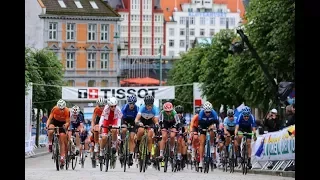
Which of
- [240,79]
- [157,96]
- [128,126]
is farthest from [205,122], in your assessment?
[157,96]

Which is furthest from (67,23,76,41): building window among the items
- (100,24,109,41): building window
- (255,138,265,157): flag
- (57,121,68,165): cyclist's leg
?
(57,121,68,165): cyclist's leg

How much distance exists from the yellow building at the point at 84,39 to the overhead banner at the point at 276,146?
8755 cm

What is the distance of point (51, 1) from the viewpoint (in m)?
117

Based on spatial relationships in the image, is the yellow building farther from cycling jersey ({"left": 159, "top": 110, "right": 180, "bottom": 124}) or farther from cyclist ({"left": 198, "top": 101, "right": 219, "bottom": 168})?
cycling jersey ({"left": 159, "top": 110, "right": 180, "bottom": 124})

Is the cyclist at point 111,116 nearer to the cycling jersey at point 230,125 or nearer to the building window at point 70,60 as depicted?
the cycling jersey at point 230,125

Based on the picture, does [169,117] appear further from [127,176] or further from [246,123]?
[127,176]

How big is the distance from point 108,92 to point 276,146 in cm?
2813

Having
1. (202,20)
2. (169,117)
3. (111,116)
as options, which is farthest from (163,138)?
(202,20)

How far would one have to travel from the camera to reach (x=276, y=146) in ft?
81.3

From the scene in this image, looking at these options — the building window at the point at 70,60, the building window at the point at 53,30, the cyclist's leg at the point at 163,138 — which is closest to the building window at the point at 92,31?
the building window at the point at 70,60

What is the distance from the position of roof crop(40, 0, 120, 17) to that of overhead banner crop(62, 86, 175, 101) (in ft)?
195

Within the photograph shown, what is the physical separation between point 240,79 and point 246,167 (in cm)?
2328
